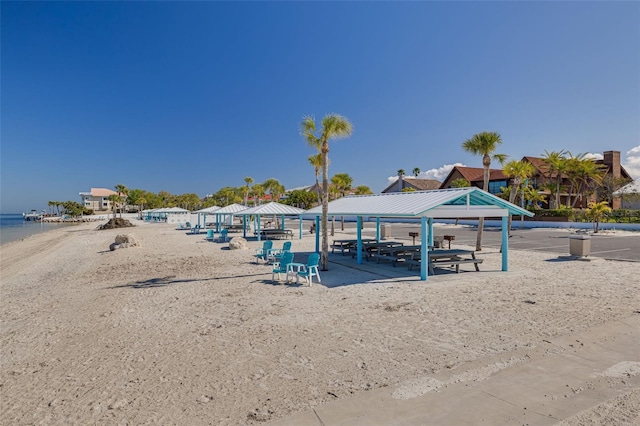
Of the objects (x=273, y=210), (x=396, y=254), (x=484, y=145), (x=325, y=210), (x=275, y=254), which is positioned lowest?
(x=275, y=254)

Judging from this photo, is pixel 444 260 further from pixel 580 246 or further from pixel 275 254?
pixel 580 246

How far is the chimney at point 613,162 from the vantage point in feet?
164

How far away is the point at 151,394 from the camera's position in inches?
181

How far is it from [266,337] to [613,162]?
60.3 metres

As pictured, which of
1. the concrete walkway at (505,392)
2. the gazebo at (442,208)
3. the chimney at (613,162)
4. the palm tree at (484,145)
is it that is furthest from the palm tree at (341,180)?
the chimney at (613,162)

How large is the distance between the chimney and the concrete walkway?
56.7 meters

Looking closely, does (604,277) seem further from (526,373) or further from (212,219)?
(212,219)

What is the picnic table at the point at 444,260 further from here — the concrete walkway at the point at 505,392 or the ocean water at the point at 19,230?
the ocean water at the point at 19,230

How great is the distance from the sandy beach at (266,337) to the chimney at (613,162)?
158 ft

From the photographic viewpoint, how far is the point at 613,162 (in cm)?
5022

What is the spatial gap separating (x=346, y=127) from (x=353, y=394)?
10.6 meters

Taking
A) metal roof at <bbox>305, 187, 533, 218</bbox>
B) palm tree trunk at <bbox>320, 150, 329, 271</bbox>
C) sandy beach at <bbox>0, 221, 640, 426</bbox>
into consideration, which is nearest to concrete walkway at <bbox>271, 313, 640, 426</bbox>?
sandy beach at <bbox>0, 221, 640, 426</bbox>

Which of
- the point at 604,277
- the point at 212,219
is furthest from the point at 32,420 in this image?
the point at 212,219

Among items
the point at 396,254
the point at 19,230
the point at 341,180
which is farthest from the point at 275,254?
the point at 19,230
